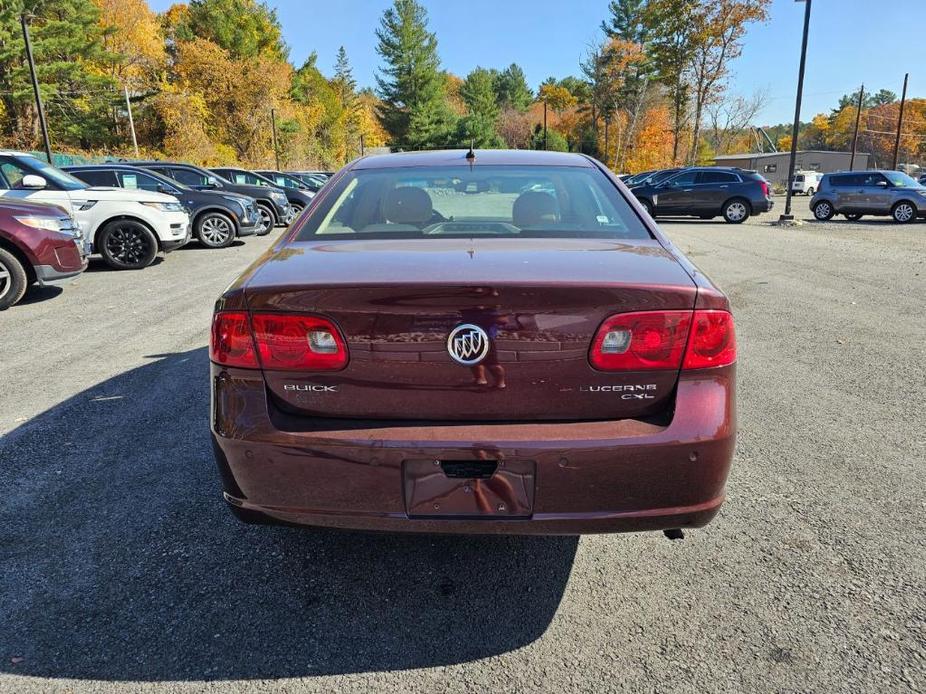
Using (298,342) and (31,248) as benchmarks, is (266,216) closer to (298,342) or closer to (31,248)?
(31,248)

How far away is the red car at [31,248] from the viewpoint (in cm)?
711

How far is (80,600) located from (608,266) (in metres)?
2.22

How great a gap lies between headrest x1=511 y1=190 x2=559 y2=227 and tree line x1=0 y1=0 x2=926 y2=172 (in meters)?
42.0

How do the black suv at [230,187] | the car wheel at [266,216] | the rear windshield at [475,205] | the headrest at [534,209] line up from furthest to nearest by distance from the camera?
the car wheel at [266,216] < the black suv at [230,187] < the headrest at [534,209] < the rear windshield at [475,205]

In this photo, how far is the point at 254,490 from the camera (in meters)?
2.07

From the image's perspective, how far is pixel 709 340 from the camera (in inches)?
79.2

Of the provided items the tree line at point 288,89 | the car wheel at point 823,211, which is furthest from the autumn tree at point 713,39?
the car wheel at point 823,211

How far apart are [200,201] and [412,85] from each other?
2371 inches

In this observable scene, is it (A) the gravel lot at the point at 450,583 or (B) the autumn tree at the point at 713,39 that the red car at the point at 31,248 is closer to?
(A) the gravel lot at the point at 450,583

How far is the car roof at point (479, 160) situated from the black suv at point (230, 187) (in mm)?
11647

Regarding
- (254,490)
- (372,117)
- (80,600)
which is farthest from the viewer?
(372,117)

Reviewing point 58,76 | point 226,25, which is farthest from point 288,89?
point 58,76

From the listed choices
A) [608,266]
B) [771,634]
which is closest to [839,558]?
[771,634]

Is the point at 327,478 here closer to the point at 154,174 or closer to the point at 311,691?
the point at 311,691
